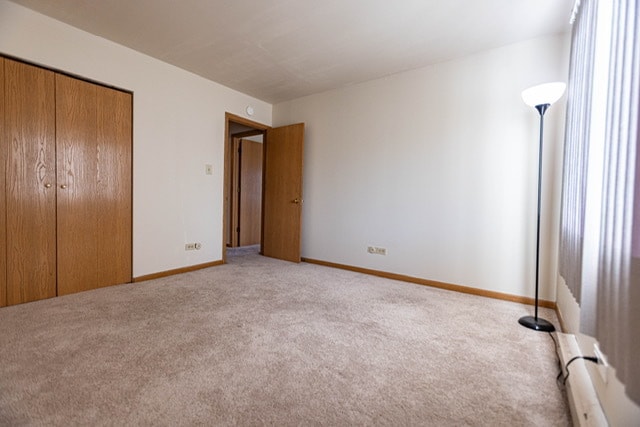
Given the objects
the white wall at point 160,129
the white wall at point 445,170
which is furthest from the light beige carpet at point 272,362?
the white wall at point 160,129

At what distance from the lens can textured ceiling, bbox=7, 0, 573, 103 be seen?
7.75 feet

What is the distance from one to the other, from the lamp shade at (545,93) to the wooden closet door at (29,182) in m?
3.98

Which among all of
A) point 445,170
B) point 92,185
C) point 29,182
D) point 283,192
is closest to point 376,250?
point 445,170

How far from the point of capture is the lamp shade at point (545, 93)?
2.11 metres

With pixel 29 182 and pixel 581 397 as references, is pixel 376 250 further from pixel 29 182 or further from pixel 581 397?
pixel 29 182

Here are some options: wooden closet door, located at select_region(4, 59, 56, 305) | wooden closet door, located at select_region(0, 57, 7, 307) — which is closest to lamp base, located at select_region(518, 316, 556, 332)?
wooden closet door, located at select_region(4, 59, 56, 305)

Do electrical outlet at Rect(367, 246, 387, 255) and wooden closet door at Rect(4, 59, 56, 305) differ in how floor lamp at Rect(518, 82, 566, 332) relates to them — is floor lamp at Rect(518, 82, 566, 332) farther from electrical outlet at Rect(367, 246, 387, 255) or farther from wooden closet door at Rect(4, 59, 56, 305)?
wooden closet door at Rect(4, 59, 56, 305)

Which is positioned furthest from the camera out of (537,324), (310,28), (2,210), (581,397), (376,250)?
(376,250)

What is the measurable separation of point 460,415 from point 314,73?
3573 mm

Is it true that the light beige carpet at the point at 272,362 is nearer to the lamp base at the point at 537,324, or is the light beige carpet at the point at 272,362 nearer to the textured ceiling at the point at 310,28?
the lamp base at the point at 537,324

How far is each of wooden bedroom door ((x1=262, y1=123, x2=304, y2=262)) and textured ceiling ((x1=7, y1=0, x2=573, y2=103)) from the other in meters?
1.14

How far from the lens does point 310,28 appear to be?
267cm

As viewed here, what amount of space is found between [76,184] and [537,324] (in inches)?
164

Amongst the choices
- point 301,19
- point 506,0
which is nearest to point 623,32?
point 506,0
